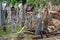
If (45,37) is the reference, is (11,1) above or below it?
above

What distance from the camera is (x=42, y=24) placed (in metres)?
8.05

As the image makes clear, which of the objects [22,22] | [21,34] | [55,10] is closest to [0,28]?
[22,22]

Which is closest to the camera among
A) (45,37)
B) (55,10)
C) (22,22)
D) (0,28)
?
(45,37)

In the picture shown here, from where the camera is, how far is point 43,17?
8.22 metres

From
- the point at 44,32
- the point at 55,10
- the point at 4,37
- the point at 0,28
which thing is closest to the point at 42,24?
the point at 44,32

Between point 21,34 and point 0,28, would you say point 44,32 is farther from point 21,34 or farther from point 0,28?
point 0,28

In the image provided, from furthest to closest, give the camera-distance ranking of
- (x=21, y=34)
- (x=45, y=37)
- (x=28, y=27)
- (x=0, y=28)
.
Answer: (x=0, y=28), (x=28, y=27), (x=45, y=37), (x=21, y=34)

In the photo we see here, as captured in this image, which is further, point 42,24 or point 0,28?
point 0,28

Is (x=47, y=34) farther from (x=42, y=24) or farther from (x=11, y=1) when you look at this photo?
(x=11, y=1)

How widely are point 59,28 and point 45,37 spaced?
150 cm

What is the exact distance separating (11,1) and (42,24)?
255cm

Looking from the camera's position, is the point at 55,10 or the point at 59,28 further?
the point at 55,10

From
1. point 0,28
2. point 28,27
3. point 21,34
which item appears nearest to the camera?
point 21,34

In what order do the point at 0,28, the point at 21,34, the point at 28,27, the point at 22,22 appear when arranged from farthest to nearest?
the point at 22,22
the point at 0,28
the point at 28,27
the point at 21,34
